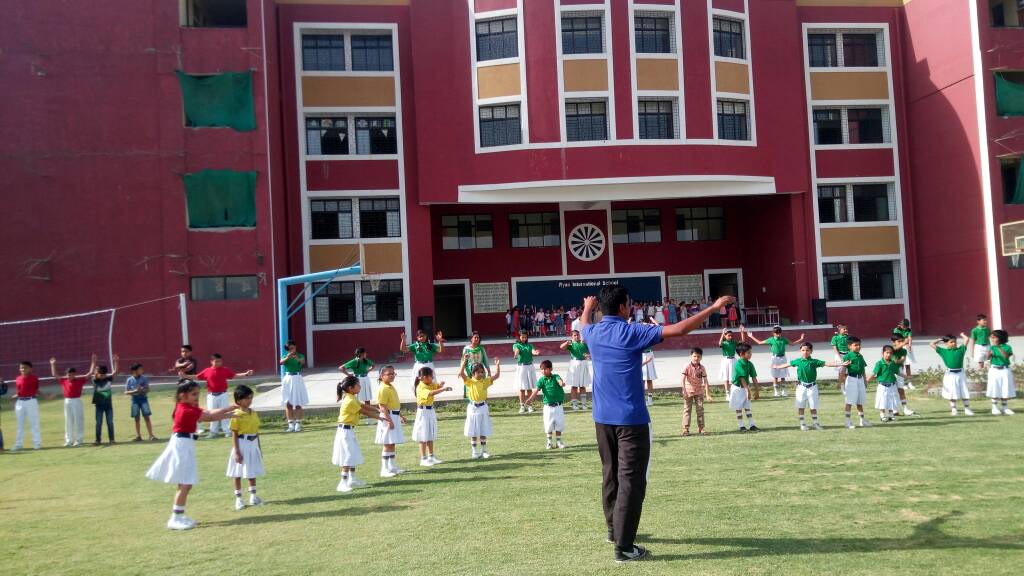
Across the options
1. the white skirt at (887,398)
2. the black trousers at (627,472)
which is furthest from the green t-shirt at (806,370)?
the black trousers at (627,472)

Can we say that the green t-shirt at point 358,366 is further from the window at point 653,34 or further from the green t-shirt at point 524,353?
the window at point 653,34

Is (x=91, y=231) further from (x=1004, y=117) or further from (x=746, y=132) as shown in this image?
(x=1004, y=117)

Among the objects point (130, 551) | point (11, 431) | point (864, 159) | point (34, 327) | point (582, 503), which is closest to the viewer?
point (130, 551)

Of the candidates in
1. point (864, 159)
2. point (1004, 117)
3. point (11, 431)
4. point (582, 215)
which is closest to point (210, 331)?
point (11, 431)

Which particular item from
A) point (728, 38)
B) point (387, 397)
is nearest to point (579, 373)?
point (387, 397)

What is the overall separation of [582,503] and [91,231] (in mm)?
25403

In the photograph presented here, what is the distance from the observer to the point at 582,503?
9.01 metres

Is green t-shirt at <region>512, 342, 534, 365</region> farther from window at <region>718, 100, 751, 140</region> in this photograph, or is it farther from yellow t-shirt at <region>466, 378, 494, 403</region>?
window at <region>718, 100, 751, 140</region>

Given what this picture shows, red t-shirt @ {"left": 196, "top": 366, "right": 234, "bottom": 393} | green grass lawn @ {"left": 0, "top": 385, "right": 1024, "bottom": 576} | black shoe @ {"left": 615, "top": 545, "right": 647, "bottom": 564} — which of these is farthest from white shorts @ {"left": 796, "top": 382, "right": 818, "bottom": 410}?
red t-shirt @ {"left": 196, "top": 366, "right": 234, "bottom": 393}

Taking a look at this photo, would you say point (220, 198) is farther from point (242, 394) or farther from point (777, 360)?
point (242, 394)

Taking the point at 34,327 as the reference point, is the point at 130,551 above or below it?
below

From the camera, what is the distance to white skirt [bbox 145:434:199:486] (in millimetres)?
9180

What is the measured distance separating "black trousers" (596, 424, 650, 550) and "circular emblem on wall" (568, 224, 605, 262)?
30.1m

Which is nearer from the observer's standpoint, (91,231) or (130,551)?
(130,551)
